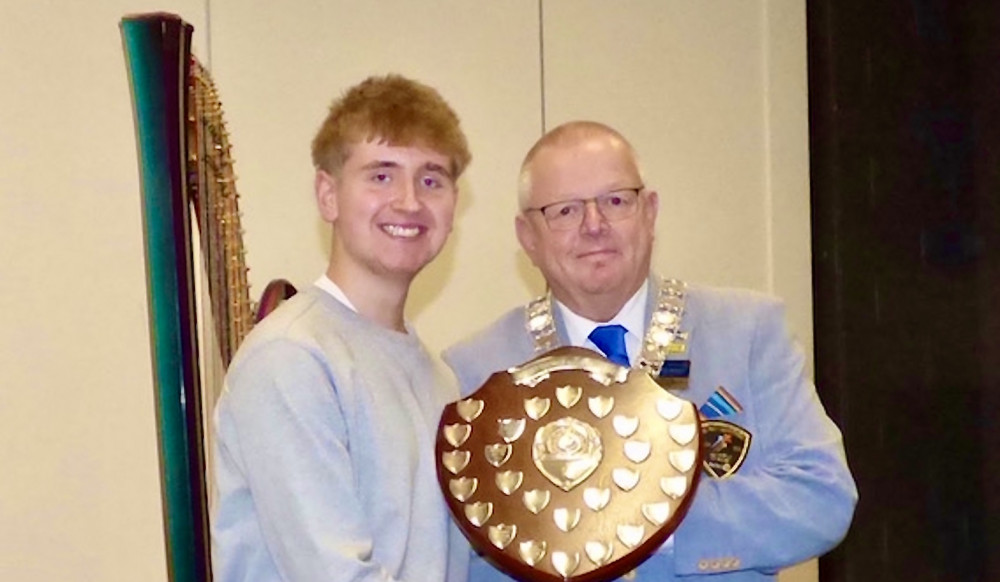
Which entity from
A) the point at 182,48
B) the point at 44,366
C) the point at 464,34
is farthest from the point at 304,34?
the point at 182,48

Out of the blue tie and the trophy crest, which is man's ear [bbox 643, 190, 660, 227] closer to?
the blue tie

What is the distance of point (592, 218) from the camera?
1.99 meters

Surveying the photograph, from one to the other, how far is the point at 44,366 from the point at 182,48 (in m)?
1.52

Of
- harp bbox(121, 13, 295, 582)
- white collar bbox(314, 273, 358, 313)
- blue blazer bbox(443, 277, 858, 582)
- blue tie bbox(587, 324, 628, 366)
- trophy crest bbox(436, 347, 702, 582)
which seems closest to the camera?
harp bbox(121, 13, 295, 582)

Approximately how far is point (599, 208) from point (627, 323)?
18 centimetres

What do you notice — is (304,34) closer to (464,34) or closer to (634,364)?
(464,34)

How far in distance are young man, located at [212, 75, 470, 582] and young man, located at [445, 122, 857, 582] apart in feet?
0.94

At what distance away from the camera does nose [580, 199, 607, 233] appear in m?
1.99

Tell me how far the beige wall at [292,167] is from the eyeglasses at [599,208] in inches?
44.3

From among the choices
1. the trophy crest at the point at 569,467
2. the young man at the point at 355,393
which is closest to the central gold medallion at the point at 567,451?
the trophy crest at the point at 569,467

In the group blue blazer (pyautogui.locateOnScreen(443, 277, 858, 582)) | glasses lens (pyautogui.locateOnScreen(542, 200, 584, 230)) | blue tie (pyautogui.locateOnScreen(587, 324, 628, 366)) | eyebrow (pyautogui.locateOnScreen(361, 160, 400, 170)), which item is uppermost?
eyebrow (pyautogui.locateOnScreen(361, 160, 400, 170))

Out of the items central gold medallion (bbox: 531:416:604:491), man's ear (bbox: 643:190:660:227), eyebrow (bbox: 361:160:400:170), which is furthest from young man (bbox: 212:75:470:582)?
man's ear (bbox: 643:190:660:227)

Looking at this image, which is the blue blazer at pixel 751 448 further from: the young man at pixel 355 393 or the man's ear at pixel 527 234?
the young man at pixel 355 393

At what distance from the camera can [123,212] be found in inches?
113
